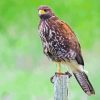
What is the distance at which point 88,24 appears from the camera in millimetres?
14922

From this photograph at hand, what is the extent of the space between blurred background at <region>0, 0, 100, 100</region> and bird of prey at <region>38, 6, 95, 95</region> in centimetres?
97

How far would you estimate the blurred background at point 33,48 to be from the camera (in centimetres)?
1181

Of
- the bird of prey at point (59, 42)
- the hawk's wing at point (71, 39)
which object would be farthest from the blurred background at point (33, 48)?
the hawk's wing at point (71, 39)

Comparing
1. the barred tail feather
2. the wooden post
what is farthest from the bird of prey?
the wooden post

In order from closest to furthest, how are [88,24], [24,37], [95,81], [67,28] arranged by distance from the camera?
[67,28], [95,81], [24,37], [88,24]

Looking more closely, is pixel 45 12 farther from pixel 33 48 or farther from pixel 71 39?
pixel 33 48

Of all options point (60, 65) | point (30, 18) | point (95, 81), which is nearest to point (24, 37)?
point (30, 18)

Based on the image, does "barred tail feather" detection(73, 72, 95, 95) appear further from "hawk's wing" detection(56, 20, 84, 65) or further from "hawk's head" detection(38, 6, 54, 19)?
"hawk's head" detection(38, 6, 54, 19)

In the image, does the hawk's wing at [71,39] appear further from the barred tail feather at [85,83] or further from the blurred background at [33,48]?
the blurred background at [33,48]

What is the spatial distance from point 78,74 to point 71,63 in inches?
11.5

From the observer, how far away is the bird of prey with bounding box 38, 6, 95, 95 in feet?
32.7

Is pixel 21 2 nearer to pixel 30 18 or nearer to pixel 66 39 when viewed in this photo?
pixel 30 18

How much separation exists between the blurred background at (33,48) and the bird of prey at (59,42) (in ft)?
3.17

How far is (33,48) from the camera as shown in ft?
44.7
